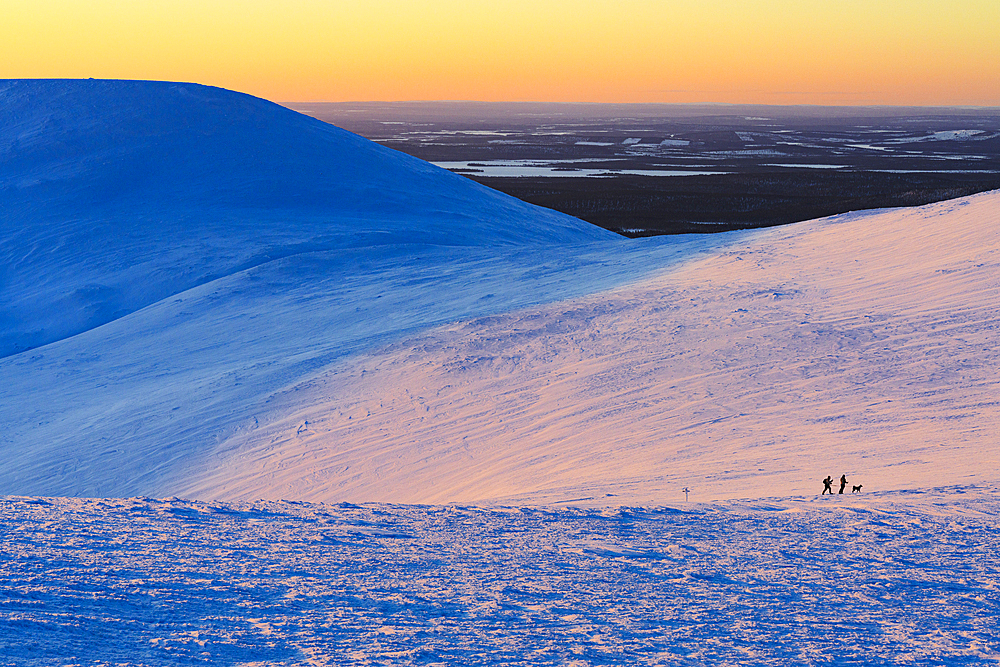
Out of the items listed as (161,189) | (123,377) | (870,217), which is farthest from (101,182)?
(870,217)

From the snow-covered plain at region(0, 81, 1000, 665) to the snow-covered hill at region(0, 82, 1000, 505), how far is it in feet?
0.16

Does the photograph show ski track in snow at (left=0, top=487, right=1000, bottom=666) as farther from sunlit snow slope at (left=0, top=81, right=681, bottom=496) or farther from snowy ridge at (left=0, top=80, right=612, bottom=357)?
snowy ridge at (left=0, top=80, right=612, bottom=357)

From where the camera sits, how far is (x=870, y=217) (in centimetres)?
1403

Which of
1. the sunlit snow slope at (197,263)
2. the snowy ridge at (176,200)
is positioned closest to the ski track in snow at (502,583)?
the sunlit snow slope at (197,263)

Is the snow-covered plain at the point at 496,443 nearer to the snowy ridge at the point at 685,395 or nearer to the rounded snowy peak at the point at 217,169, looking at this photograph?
the snowy ridge at the point at 685,395

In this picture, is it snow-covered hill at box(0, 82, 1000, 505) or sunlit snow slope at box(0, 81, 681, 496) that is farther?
sunlit snow slope at box(0, 81, 681, 496)

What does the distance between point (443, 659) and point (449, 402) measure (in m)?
6.04

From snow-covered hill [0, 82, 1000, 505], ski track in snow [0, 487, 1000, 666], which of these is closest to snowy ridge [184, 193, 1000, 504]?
snow-covered hill [0, 82, 1000, 505]

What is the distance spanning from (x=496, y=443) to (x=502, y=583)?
418 cm

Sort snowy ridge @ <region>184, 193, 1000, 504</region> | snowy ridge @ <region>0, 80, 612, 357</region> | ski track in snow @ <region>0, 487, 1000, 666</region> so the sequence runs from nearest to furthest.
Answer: ski track in snow @ <region>0, 487, 1000, 666</region>
snowy ridge @ <region>184, 193, 1000, 504</region>
snowy ridge @ <region>0, 80, 612, 357</region>

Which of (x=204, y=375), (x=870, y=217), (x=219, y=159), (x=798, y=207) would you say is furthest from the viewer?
(x=798, y=207)

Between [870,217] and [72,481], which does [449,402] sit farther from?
[870,217]

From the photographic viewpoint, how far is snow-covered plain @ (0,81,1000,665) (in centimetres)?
369

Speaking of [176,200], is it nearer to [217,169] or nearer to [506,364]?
[217,169]
